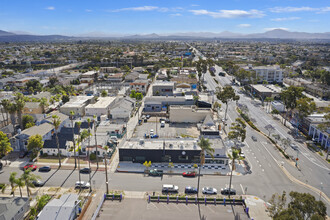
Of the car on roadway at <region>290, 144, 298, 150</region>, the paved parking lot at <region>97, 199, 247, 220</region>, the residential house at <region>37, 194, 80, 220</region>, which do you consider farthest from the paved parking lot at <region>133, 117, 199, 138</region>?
the residential house at <region>37, 194, 80, 220</region>

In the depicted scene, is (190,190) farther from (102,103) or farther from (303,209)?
(102,103)

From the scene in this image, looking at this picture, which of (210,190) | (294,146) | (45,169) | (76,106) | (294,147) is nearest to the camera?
(210,190)

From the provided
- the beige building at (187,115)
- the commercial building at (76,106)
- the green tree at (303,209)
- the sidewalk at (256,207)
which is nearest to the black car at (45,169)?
the commercial building at (76,106)

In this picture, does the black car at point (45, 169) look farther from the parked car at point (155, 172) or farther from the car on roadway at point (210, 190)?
the car on roadway at point (210, 190)

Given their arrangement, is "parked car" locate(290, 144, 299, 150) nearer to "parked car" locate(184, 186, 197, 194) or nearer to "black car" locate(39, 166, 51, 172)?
"parked car" locate(184, 186, 197, 194)

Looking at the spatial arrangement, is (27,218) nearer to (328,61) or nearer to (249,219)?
(249,219)

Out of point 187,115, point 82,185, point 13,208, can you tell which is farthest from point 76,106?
point 13,208

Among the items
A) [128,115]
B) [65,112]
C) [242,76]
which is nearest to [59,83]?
[65,112]

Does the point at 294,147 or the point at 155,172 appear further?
the point at 294,147
